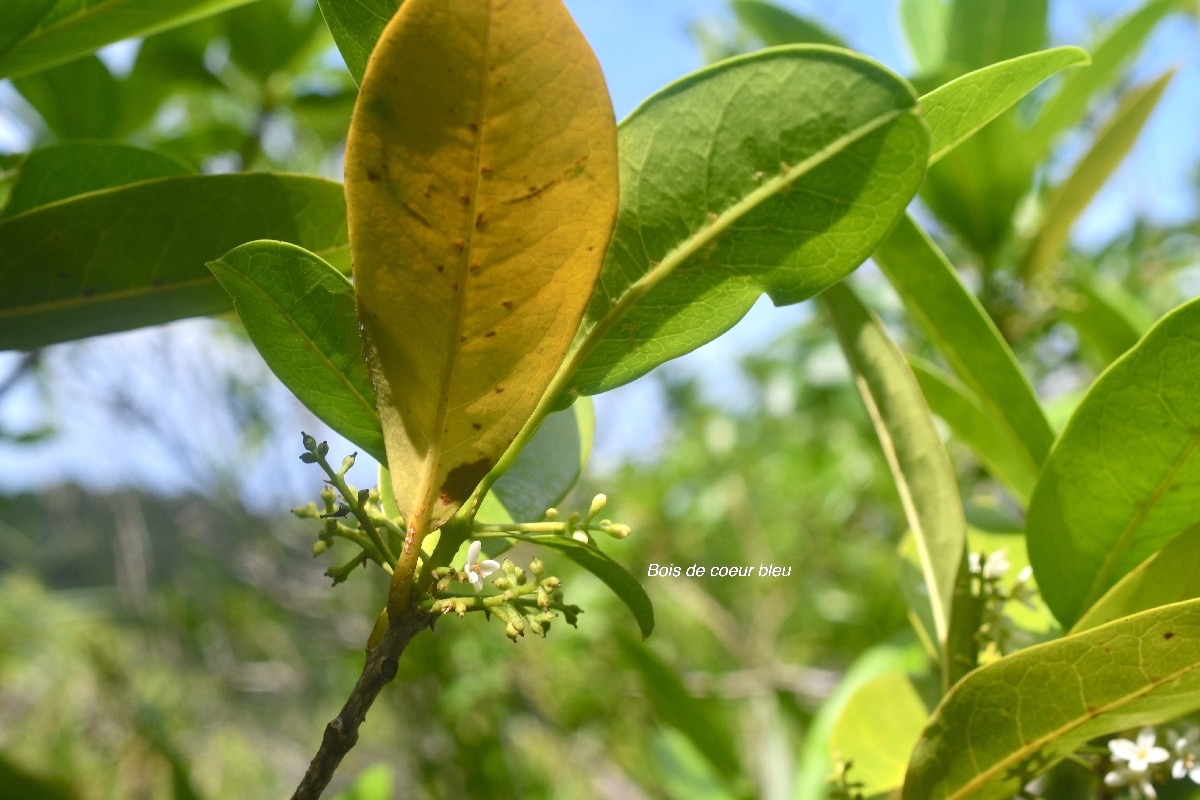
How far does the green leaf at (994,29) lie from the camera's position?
6.07ft

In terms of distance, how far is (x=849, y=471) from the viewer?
10.7 feet

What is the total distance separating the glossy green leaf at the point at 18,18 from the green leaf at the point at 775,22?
126 cm

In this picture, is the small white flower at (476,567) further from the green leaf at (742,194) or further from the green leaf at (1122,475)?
the green leaf at (1122,475)

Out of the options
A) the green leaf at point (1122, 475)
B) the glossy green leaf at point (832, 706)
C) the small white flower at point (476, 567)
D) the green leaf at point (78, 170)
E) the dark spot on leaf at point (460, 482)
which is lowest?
the glossy green leaf at point (832, 706)

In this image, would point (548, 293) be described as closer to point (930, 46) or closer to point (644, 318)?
point (644, 318)

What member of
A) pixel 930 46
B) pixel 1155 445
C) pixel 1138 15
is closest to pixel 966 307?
pixel 1155 445

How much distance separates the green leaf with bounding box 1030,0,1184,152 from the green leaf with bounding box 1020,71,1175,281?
0.27 feet

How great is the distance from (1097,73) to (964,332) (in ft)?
3.84

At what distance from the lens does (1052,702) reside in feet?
2.27

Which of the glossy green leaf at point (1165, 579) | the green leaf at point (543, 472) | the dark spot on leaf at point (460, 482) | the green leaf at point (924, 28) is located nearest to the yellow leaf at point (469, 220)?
the dark spot on leaf at point (460, 482)

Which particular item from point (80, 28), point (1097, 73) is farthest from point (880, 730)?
point (1097, 73)

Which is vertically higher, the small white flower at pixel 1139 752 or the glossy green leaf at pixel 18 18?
the glossy green leaf at pixel 18 18

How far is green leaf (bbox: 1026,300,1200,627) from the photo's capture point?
73cm

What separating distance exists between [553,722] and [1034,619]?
104 inches
